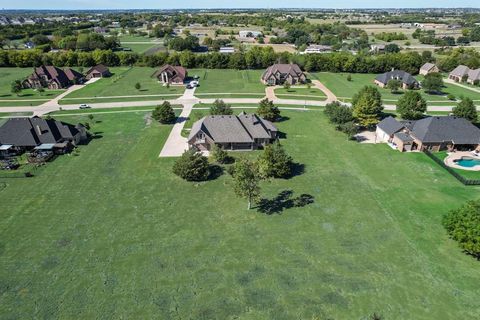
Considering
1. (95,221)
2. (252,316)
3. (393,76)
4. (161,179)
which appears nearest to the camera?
(252,316)

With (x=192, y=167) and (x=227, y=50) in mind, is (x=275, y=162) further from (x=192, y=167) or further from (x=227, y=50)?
(x=227, y=50)

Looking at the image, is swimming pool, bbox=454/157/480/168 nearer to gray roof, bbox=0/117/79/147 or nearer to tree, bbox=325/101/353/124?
tree, bbox=325/101/353/124

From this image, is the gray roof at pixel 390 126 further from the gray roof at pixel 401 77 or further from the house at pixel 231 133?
the gray roof at pixel 401 77

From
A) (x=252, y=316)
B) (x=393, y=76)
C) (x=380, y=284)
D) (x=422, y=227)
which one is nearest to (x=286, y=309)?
(x=252, y=316)

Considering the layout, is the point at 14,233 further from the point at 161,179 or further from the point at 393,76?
the point at 393,76

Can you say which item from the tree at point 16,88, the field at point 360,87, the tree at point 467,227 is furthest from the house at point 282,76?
the tree at point 467,227

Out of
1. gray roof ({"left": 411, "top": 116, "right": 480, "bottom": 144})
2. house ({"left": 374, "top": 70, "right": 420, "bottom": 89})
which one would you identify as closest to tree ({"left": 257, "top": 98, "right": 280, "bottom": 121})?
gray roof ({"left": 411, "top": 116, "right": 480, "bottom": 144})
